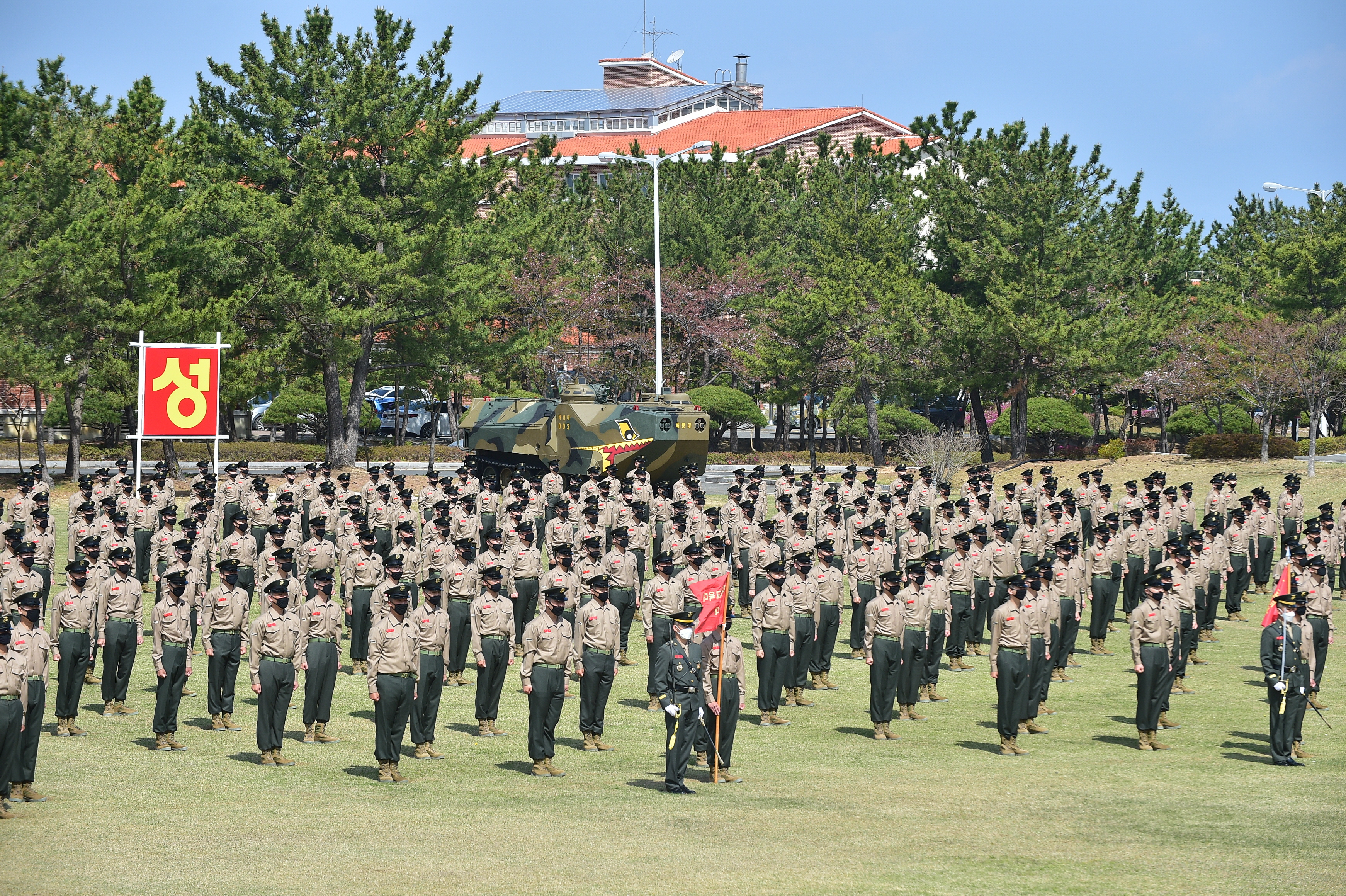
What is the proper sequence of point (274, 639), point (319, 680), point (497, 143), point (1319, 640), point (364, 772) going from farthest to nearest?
point (497, 143), point (1319, 640), point (319, 680), point (274, 639), point (364, 772)

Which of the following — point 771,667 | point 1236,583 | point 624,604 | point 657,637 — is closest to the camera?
point 771,667

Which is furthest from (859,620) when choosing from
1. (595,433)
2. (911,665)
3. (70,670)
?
(595,433)

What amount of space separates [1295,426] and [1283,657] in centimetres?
4455

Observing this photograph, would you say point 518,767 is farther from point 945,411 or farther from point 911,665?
point 945,411

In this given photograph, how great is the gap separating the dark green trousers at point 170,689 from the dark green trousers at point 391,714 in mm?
2168

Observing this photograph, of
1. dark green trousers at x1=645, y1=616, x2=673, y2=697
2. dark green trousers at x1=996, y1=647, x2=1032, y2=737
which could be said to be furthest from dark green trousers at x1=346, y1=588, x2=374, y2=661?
dark green trousers at x1=996, y1=647, x2=1032, y2=737

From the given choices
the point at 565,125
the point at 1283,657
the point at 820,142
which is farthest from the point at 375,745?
the point at 565,125

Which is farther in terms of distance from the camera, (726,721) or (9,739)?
(726,721)

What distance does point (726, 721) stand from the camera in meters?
12.9

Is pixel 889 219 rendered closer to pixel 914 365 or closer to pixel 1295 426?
pixel 914 365

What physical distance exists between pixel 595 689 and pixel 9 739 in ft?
16.9

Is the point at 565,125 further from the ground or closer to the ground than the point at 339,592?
further from the ground

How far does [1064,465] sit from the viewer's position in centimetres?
4441

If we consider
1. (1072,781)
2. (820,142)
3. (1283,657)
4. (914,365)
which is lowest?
(1072,781)
